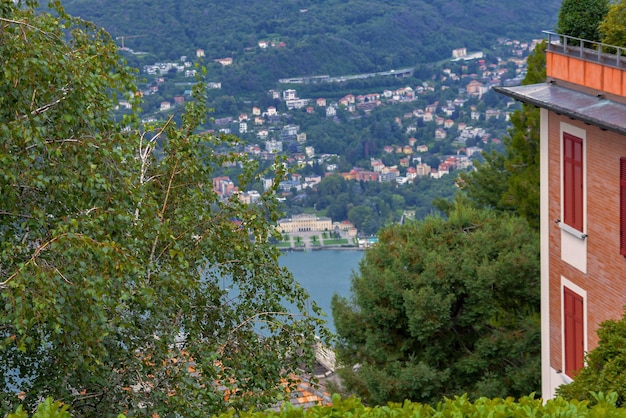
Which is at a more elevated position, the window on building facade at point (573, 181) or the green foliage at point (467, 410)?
the green foliage at point (467, 410)

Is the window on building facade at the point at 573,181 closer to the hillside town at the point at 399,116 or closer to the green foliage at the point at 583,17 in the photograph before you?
the green foliage at the point at 583,17

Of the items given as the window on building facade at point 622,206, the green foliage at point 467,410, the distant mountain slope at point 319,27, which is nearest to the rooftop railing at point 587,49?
the window on building facade at point 622,206

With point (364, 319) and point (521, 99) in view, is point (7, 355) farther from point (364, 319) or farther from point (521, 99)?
point (364, 319)

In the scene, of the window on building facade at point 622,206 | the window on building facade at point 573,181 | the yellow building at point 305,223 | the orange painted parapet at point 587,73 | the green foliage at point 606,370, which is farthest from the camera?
the yellow building at point 305,223

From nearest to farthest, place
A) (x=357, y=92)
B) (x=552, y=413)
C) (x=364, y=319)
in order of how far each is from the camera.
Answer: (x=552, y=413), (x=364, y=319), (x=357, y=92)

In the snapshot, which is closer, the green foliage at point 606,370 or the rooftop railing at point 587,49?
the green foliage at point 606,370

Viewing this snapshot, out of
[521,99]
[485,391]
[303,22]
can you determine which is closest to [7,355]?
[521,99]

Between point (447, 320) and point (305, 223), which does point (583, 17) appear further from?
point (305, 223)
